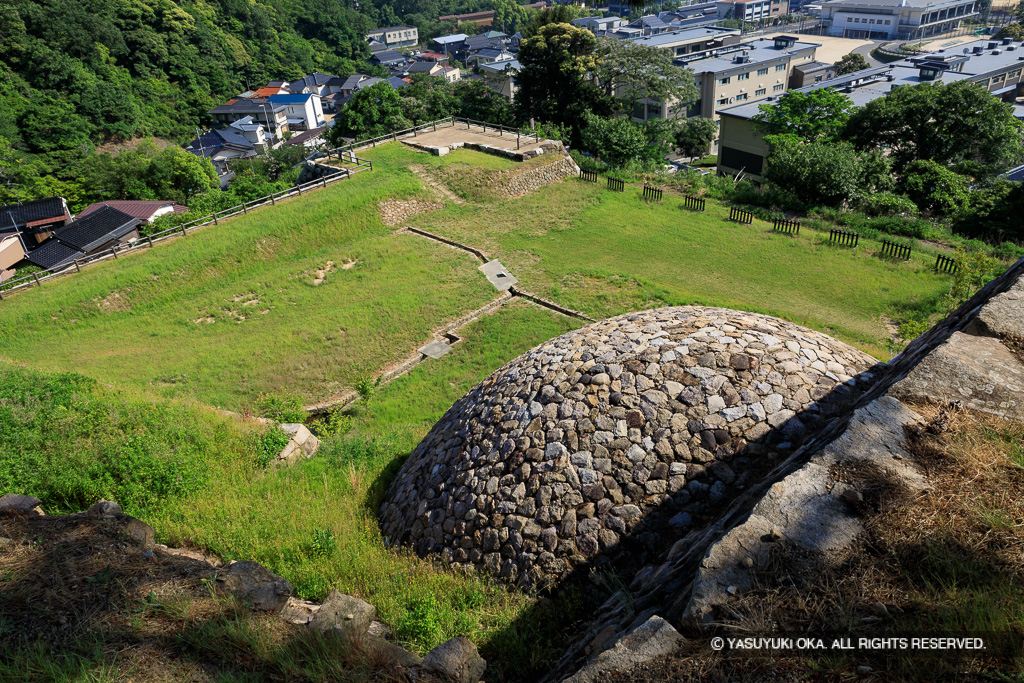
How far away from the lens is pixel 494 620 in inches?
225

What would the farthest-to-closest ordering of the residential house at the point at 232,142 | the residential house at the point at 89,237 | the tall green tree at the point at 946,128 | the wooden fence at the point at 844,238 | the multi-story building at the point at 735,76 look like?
the residential house at the point at 232,142 → the multi-story building at the point at 735,76 → the residential house at the point at 89,237 → the tall green tree at the point at 946,128 → the wooden fence at the point at 844,238

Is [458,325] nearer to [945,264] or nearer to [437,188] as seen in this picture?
[437,188]

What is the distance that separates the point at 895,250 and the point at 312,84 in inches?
3724

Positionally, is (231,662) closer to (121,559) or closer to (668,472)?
(121,559)

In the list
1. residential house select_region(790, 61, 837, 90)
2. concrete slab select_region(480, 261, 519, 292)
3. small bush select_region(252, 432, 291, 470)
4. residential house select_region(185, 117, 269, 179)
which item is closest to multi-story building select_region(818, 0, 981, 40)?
residential house select_region(790, 61, 837, 90)

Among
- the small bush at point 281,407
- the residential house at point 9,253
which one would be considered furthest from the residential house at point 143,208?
the small bush at point 281,407

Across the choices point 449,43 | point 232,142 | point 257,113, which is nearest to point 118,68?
point 232,142

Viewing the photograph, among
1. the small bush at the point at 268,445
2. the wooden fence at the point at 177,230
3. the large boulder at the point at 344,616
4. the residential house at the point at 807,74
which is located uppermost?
the residential house at the point at 807,74

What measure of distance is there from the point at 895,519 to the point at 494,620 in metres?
3.70

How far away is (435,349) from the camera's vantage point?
17.2 m

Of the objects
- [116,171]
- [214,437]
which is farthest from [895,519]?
[116,171]

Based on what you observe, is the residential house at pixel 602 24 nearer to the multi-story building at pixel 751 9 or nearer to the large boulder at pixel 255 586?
the multi-story building at pixel 751 9

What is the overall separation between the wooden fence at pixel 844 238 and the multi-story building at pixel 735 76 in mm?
39932

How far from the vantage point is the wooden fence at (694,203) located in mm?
25844
